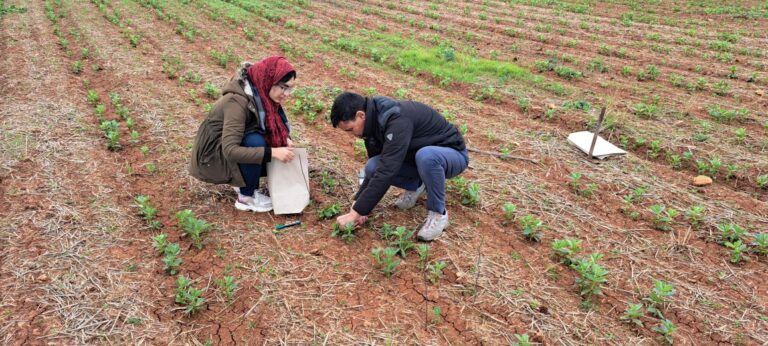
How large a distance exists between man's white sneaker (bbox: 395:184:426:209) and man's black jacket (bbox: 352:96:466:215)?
27.4 inches

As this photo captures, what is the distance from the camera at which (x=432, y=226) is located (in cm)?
380

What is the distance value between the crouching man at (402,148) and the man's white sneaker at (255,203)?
2.90 feet

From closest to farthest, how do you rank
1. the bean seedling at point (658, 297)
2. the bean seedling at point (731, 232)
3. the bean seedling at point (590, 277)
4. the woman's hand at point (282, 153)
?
the bean seedling at point (658, 297) < the bean seedling at point (590, 277) < the woman's hand at point (282, 153) < the bean seedling at point (731, 232)

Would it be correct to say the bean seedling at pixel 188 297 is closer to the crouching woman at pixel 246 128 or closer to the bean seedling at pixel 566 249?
the crouching woman at pixel 246 128

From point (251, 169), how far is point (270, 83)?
782 mm

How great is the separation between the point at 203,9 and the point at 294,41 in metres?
4.95

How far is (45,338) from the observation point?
288 centimetres

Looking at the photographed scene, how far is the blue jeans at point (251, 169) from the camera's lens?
12.5 feet

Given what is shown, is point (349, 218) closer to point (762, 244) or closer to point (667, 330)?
point (667, 330)

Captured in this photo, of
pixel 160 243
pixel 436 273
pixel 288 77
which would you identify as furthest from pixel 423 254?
pixel 160 243

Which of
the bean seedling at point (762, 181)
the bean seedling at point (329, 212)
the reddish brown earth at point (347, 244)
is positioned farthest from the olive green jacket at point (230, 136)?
the bean seedling at point (762, 181)

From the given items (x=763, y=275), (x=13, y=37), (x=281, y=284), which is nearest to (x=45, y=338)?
(x=281, y=284)

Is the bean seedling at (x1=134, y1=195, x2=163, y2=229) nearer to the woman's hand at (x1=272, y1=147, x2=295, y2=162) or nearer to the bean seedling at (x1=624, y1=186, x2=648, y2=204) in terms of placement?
the woman's hand at (x1=272, y1=147, x2=295, y2=162)

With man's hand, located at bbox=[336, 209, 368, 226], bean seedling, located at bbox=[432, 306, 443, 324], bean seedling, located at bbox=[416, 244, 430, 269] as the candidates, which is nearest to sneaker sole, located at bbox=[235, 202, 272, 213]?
man's hand, located at bbox=[336, 209, 368, 226]
